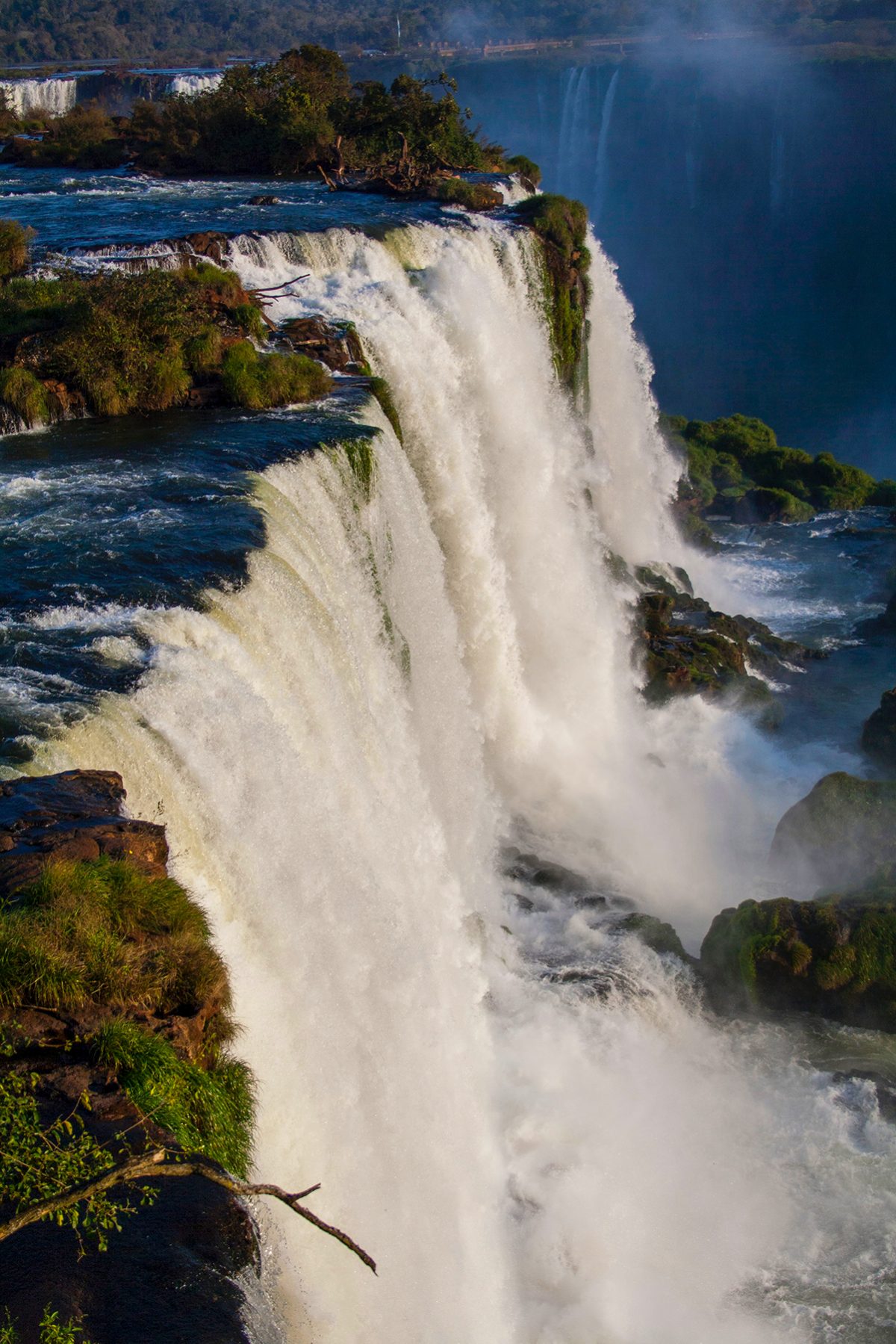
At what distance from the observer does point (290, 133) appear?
1038 inches

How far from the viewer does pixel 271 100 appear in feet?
89.8

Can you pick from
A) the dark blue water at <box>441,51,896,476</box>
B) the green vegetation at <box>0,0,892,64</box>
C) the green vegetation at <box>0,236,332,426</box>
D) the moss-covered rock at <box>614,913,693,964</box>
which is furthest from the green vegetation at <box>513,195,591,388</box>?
the green vegetation at <box>0,0,892,64</box>

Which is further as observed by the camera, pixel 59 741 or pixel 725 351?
pixel 725 351

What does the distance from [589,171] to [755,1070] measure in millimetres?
65227

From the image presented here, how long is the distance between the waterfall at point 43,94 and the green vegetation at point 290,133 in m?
13.5

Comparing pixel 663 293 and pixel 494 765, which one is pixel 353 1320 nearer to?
pixel 494 765

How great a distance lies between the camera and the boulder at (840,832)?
13094 mm

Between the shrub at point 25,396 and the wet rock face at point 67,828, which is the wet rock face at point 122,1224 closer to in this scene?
the wet rock face at point 67,828

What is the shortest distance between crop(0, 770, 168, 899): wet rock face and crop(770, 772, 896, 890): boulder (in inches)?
359

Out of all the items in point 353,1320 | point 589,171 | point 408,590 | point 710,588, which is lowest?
point 710,588

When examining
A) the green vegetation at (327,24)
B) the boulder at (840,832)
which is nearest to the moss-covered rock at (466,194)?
the boulder at (840,832)

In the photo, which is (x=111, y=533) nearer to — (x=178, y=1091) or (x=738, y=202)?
(x=178, y=1091)

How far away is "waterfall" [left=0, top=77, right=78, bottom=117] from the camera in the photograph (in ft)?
132

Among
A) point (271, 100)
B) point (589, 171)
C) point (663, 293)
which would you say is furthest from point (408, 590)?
point (589, 171)
